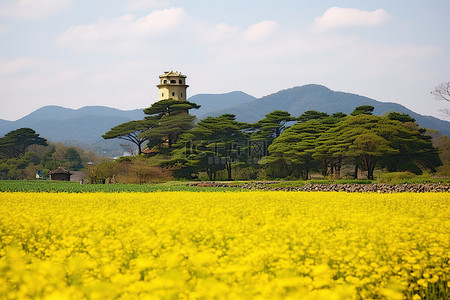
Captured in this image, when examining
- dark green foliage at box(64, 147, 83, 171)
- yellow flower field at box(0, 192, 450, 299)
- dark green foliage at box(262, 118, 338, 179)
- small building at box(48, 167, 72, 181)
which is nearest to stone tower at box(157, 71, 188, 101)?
small building at box(48, 167, 72, 181)

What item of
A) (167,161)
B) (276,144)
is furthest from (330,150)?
(167,161)

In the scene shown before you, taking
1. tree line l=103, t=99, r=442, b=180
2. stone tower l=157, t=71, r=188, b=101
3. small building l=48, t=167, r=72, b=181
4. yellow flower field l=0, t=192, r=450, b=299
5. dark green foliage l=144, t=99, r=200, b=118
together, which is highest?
stone tower l=157, t=71, r=188, b=101

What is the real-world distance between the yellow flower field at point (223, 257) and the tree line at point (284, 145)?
2775 centimetres

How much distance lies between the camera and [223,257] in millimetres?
6145

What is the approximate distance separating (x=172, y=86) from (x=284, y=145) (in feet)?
86.5

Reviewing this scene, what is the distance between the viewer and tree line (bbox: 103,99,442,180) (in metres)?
39.3

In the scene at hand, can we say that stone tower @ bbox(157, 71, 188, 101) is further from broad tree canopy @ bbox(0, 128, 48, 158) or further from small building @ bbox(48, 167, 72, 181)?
broad tree canopy @ bbox(0, 128, 48, 158)

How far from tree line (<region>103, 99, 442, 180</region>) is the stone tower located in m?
7.29

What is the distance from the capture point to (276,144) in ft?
151

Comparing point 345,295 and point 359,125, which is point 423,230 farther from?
point 359,125

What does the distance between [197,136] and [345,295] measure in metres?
45.8

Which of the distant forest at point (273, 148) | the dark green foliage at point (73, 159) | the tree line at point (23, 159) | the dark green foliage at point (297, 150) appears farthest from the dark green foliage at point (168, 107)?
the dark green foliage at point (73, 159)

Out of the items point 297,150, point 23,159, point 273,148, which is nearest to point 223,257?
point 297,150

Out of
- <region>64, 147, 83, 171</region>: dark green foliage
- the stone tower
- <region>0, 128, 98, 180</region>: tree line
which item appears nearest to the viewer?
the stone tower
